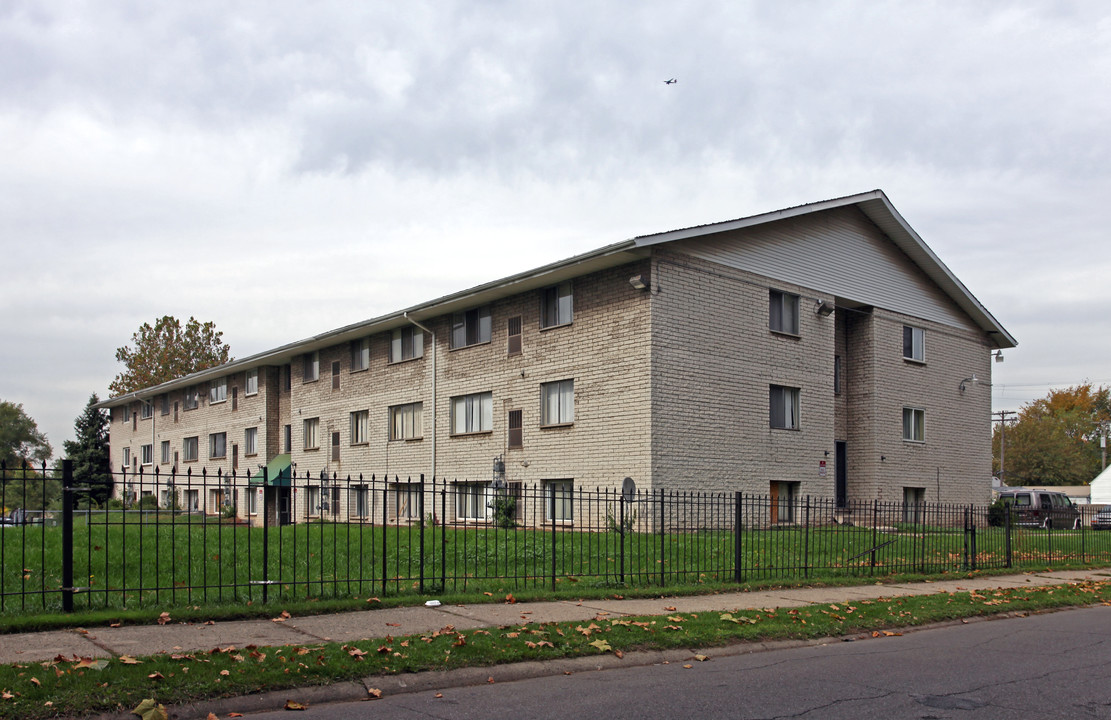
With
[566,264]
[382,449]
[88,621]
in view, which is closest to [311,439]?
[382,449]

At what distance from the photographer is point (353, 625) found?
9562 millimetres

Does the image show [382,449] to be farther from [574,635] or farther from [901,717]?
[901,717]

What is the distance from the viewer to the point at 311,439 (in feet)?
128

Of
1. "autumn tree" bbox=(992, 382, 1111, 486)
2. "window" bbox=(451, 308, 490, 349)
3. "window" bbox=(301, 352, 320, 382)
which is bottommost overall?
"autumn tree" bbox=(992, 382, 1111, 486)

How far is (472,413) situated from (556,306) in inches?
195

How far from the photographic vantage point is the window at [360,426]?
115 ft

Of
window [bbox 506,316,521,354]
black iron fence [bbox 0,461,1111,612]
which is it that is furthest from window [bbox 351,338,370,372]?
black iron fence [bbox 0,461,1111,612]

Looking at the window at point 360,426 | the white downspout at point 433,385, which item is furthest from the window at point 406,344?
the window at point 360,426

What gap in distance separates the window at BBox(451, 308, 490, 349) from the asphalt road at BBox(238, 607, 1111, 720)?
20514 millimetres

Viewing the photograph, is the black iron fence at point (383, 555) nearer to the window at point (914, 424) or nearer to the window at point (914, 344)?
the window at point (914, 424)

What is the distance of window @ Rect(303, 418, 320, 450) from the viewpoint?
3844cm

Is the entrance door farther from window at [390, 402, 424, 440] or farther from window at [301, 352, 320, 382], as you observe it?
window at [301, 352, 320, 382]

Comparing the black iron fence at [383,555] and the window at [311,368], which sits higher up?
the window at [311,368]

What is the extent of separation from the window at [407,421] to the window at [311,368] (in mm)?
6438
